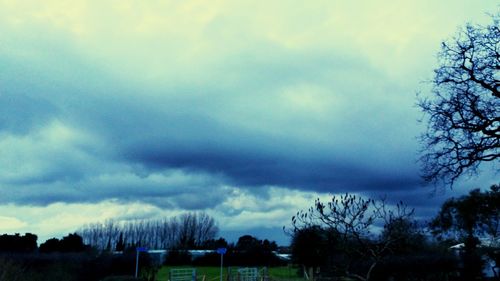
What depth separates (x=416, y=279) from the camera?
32094 mm

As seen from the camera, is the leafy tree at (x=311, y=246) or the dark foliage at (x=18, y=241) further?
the dark foliage at (x=18, y=241)

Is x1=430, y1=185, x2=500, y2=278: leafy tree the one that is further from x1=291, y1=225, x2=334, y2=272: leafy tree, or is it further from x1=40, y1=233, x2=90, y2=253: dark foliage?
x1=40, y1=233, x2=90, y2=253: dark foliage

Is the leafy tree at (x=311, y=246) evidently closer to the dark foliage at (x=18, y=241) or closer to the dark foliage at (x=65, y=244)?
the dark foliage at (x=65, y=244)

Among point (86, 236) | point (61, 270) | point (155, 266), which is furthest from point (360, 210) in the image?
point (86, 236)

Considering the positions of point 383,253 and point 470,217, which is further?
point 470,217

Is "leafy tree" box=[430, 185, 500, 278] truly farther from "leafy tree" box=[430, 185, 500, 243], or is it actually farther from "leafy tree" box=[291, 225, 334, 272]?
"leafy tree" box=[291, 225, 334, 272]

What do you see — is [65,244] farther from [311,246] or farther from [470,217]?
[470,217]

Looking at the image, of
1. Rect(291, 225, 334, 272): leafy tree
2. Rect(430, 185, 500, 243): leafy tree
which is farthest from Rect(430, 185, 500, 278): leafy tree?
Rect(291, 225, 334, 272): leafy tree

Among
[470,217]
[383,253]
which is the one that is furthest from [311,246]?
[470,217]

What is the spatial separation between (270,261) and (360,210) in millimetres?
42711


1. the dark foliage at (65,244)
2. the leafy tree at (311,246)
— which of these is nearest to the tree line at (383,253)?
the leafy tree at (311,246)

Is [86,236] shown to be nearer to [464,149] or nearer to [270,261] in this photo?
[270,261]

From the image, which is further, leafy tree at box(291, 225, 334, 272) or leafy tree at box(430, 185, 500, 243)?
leafy tree at box(430, 185, 500, 243)

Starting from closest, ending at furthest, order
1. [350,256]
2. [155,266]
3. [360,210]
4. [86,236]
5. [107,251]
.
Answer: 1. [360,210]
2. [350,256]
3. [107,251]
4. [155,266]
5. [86,236]
